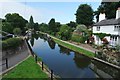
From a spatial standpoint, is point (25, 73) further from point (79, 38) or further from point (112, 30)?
point (79, 38)

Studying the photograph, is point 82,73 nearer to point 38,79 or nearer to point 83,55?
point 38,79

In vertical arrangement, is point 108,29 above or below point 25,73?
above

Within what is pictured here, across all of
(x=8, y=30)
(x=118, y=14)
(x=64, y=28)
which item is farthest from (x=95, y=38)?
(x=8, y=30)

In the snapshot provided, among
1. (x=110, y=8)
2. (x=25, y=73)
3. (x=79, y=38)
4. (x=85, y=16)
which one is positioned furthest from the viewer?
(x=85, y=16)

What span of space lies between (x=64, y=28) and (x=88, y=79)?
3862 centimetres

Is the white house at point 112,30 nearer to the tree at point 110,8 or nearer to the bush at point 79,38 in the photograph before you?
the bush at point 79,38

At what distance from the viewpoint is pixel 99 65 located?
21.3 meters

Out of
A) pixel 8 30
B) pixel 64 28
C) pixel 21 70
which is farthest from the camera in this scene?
pixel 8 30

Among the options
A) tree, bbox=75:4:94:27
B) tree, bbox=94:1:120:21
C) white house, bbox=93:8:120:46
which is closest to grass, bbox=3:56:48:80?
white house, bbox=93:8:120:46

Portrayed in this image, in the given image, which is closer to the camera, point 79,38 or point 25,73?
point 25,73

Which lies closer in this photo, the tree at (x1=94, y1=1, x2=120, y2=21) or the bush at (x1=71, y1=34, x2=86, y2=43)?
the bush at (x1=71, y1=34, x2=86, y2=43)

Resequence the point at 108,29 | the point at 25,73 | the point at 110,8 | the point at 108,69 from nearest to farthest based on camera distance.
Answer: the point at 25,73
the point at 108,69
the point at 108,29
the point at 110,8

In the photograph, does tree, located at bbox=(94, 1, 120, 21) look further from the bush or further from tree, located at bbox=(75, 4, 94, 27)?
the bush

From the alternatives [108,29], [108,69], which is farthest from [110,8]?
[108,69]
